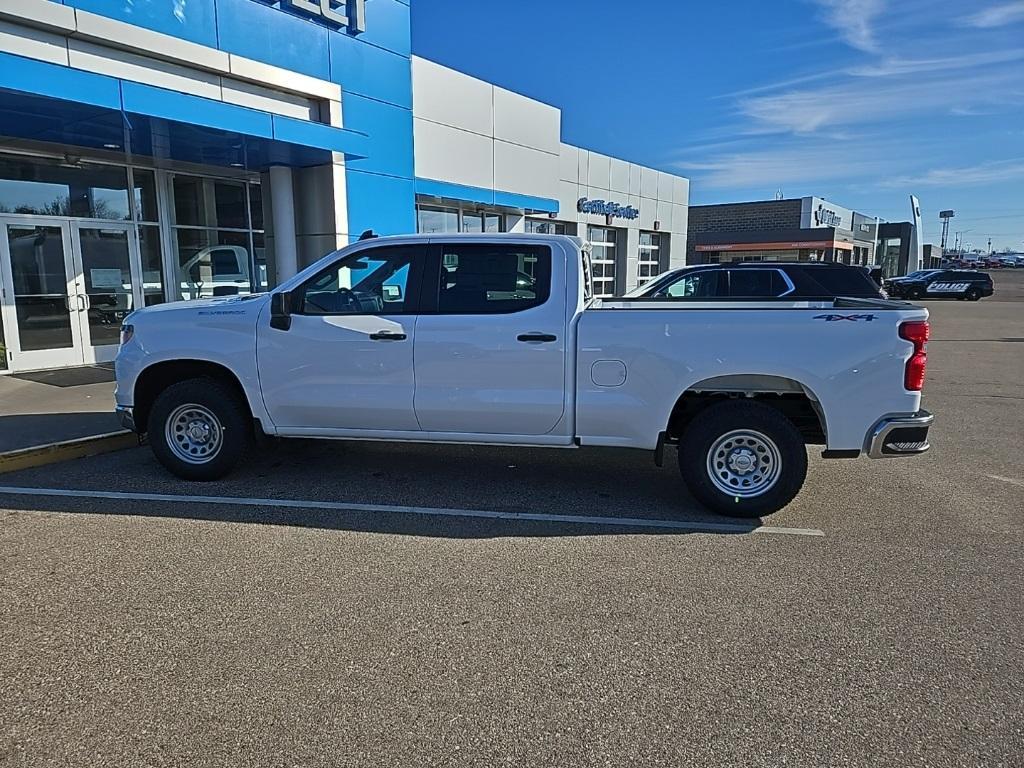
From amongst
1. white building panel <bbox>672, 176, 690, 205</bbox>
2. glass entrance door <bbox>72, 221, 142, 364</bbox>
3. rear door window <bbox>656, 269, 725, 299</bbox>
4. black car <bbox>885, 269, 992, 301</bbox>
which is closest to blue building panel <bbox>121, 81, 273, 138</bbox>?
glass entrance door <bbox>72, 221, 142, 364</bbox>

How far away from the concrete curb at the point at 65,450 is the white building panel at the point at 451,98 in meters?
10.4

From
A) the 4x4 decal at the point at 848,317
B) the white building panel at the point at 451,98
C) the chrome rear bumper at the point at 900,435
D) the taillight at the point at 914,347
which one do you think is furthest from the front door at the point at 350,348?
the white building panel at the point at 451,98

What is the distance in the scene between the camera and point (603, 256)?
2498cm

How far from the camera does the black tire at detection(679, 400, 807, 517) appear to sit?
4941mm

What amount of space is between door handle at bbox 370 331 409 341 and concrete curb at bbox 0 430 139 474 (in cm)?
298

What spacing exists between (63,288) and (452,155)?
28.1 ft

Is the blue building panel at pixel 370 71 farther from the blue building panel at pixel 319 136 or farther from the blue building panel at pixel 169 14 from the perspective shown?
the blue building panel at pixel 169 14

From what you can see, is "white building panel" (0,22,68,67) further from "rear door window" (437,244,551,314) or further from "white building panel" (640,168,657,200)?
"white building panel" (640,168,657,200)

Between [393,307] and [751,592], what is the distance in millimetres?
3268

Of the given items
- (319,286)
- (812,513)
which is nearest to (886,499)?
(812,513)

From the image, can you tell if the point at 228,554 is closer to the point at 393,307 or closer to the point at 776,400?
the point at 393,307

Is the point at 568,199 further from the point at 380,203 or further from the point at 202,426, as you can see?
the point at 202,426

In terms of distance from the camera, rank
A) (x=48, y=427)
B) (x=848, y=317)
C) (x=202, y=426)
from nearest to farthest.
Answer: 1. (x=848, y=317)
2. (x=202, y=426)
3. (x=48, y=427)

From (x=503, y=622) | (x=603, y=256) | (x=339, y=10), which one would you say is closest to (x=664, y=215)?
(x=603, y=256)
